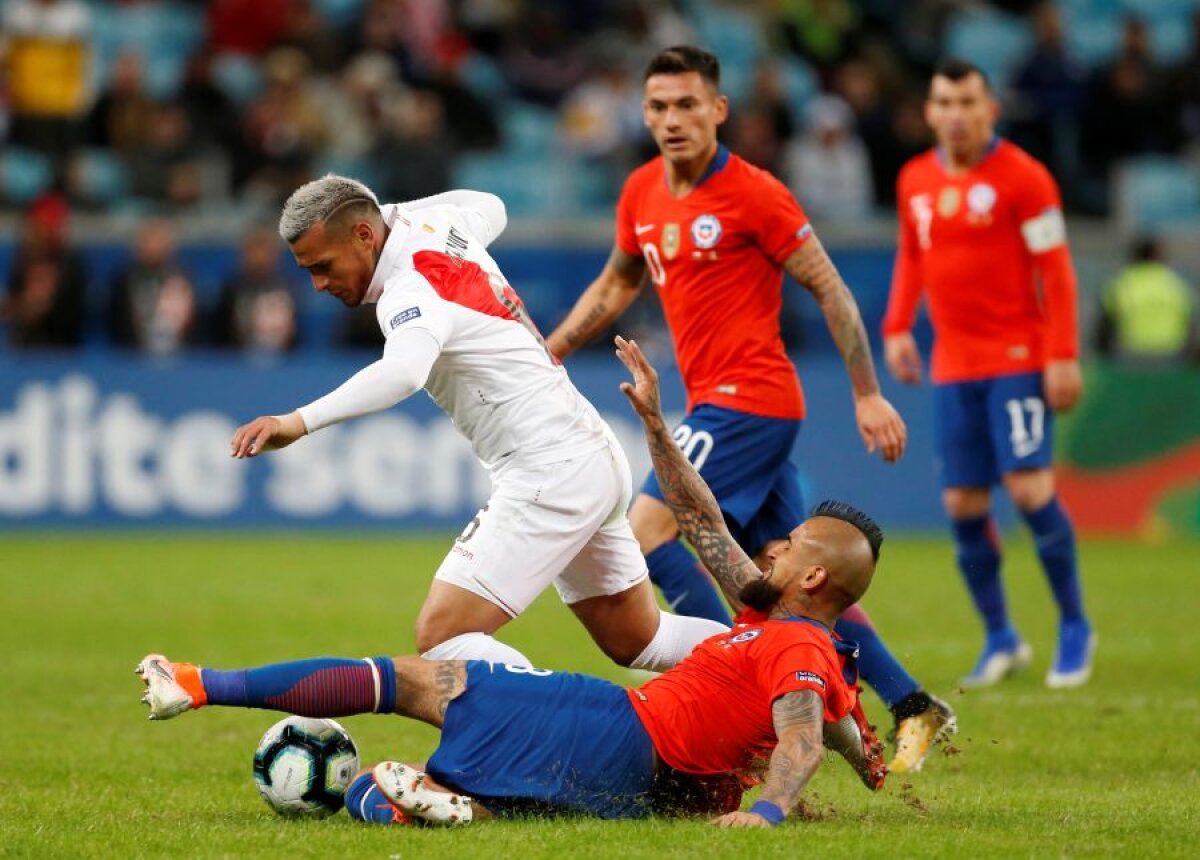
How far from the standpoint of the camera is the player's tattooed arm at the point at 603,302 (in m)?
8.24

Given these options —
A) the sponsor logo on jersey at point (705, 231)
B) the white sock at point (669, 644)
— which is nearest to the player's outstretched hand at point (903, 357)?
the sponsor logo on jersey at point (705, 231)

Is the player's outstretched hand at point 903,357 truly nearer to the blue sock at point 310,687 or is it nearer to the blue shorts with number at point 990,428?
the blue shorts with number at point 990,428

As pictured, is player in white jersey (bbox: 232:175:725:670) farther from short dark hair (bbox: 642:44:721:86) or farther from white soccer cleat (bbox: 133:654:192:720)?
short dark hair (bbox: 642:44:721:86)

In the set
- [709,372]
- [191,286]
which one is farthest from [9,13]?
[709,372]

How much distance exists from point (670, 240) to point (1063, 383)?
9.12ft

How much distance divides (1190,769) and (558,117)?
15.0 metres

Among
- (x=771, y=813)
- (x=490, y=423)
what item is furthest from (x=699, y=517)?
(x=771, y=813)

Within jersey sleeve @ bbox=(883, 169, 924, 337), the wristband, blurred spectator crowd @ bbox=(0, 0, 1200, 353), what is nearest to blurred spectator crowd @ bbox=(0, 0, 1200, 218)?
blurred spectator crowd @ bbox=(0, 0, 1200, 353)

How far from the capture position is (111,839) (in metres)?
5.79

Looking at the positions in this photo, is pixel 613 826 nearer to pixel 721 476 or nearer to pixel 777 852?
pixel 777 852

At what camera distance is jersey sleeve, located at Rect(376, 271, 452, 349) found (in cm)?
621

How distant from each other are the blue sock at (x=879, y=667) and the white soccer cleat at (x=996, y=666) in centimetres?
226

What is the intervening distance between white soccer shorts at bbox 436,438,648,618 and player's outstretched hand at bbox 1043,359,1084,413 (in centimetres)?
378

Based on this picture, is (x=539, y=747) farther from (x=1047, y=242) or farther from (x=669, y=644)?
(x=1047, y=242)
